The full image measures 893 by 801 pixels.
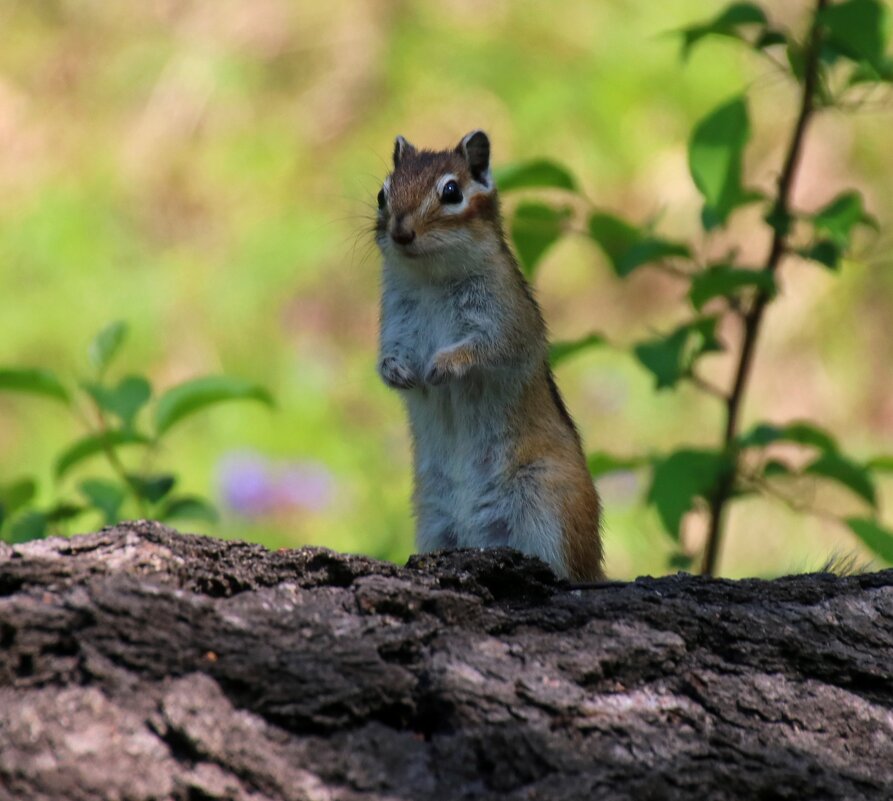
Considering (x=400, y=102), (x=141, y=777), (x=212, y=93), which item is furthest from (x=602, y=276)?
(x=141, y=777)

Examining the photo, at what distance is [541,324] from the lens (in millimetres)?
3471

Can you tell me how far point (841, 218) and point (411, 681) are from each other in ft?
5.27

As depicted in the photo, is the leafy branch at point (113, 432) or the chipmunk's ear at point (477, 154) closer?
the leafy branch at point (113, 432)

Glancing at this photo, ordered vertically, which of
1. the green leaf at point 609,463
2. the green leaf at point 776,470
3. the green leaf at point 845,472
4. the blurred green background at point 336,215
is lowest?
the green leaf at point 845,472

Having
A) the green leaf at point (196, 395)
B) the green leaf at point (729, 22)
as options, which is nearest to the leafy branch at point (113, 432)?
the green leaf at point (196, 395)

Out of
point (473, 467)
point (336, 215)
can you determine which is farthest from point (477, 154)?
point (336, 215)

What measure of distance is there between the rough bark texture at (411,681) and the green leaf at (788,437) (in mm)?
868

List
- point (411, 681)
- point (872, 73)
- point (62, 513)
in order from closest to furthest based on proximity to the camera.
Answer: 1. point (411, 681)
2. point (872, 73)
3. point (62, 513)

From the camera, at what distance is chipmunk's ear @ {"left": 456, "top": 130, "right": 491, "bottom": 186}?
3535 mm

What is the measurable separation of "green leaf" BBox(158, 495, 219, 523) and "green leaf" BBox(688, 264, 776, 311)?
4.18 feet

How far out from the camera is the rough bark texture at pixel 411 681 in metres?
1.91

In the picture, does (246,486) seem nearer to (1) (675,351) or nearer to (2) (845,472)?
(1) (675,351)

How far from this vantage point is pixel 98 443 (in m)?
3.32

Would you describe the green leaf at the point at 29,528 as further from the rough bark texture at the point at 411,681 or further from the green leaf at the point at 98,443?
the rough bark texture at the point at 411,681
